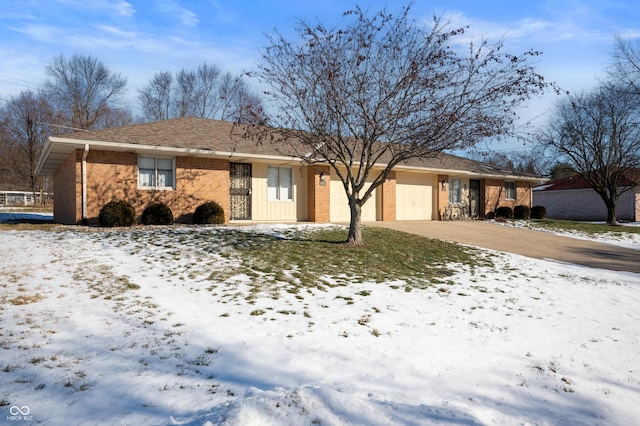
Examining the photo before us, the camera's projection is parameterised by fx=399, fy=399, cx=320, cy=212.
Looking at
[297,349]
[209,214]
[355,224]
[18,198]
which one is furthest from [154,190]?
[18,198]

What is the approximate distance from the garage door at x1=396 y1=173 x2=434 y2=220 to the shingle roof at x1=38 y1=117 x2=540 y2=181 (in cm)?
129

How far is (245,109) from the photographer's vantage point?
33.0 feet

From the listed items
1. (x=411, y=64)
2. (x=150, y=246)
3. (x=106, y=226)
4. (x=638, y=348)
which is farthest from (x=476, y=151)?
(x=106, y=226)

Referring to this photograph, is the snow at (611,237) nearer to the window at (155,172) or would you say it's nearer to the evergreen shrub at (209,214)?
the evergreen shrub at (209,214)

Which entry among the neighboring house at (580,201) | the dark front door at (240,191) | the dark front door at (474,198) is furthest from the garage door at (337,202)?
the neighboring house at (580,201)

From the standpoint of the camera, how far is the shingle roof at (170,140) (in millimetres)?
13050

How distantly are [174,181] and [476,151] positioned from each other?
34.1 feet

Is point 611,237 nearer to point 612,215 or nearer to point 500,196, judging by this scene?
point 612,215

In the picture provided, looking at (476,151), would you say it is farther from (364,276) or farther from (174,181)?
(174,181)

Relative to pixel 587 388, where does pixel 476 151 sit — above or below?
above

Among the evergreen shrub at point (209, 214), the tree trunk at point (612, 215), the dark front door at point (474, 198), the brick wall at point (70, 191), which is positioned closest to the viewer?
the brick wall at point (70, 191)

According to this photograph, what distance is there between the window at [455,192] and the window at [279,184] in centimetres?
1030

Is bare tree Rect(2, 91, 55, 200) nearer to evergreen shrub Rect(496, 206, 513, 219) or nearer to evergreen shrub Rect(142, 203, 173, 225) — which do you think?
evergreen shrub Rect(142, 203, 173, 225)

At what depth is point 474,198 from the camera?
2386 centimetres
